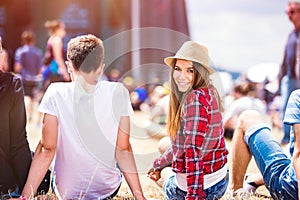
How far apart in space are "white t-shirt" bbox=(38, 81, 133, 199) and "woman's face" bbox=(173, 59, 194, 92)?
0.22 meters

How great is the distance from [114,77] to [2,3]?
283 cm

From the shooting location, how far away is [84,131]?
253cm

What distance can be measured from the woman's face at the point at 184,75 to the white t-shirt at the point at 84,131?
223 millimetres

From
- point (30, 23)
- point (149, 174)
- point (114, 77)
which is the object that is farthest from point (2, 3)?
point (149, 174)

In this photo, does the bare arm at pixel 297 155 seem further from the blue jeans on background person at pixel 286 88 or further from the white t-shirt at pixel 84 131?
the blue jeans on background person at pixel 286 88

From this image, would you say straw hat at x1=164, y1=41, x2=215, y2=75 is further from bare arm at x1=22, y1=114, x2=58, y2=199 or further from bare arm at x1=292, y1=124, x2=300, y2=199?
bare arm at x1=22, y1=114, x2=58, y2=199

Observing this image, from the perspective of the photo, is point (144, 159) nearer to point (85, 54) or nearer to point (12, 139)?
point (12, 139)

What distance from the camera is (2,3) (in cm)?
1217

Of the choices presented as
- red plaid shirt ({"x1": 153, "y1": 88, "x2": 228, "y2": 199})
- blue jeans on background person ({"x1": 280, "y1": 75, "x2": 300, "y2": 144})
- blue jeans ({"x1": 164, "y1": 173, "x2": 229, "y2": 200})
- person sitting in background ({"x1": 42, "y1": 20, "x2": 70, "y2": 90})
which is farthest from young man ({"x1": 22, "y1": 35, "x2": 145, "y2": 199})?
person sitting in background ({"x1": 42, "y1": 20, "x2": 70, "y2": 90})

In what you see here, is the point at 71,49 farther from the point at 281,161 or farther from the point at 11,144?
the point at 281,161

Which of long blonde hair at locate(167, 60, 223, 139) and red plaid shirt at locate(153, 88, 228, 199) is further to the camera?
long blonde hair at locate(167, 60, 223, 139)

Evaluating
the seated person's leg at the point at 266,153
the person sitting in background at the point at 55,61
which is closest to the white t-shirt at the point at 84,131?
the seated person's leg at the point at 266,153

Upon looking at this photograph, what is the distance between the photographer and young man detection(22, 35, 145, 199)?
8.22 feet

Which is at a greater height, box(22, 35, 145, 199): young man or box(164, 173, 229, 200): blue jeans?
box(22, 35, 145, 199): young man
